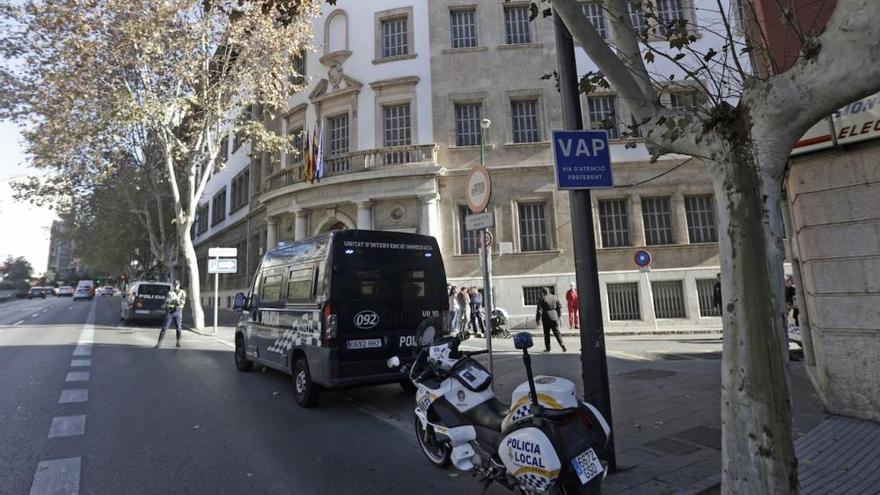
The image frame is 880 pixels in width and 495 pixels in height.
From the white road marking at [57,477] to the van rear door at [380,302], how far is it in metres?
2.75

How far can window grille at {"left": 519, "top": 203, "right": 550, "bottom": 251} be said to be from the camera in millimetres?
17625

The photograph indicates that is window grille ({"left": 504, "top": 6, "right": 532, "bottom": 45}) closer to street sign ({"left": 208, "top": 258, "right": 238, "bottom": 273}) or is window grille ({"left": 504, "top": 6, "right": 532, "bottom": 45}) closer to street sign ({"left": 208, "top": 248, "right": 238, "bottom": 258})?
street sign ({"left": 208, "top": 248, "right": 238, "bottom": 258})

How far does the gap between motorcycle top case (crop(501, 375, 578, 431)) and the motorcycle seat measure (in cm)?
26

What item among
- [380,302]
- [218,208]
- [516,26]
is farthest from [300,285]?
[218,208]

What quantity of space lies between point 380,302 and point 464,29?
53.4 ft

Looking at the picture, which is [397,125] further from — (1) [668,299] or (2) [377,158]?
(1) [668,299]

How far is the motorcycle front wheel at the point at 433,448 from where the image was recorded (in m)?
4.21

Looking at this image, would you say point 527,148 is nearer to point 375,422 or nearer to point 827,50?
point 375,422

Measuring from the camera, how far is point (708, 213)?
57.4 ft

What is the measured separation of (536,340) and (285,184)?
13791mm

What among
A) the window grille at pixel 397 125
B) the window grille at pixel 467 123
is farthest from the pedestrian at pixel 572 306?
the window grille at pixel 397 125

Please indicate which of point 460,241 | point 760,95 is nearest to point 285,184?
point 460,241

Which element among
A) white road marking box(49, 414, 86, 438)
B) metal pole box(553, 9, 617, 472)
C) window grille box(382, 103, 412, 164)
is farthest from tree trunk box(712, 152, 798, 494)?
window grille box(382, 103, 412, 164)

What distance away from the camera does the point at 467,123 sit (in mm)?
18578
